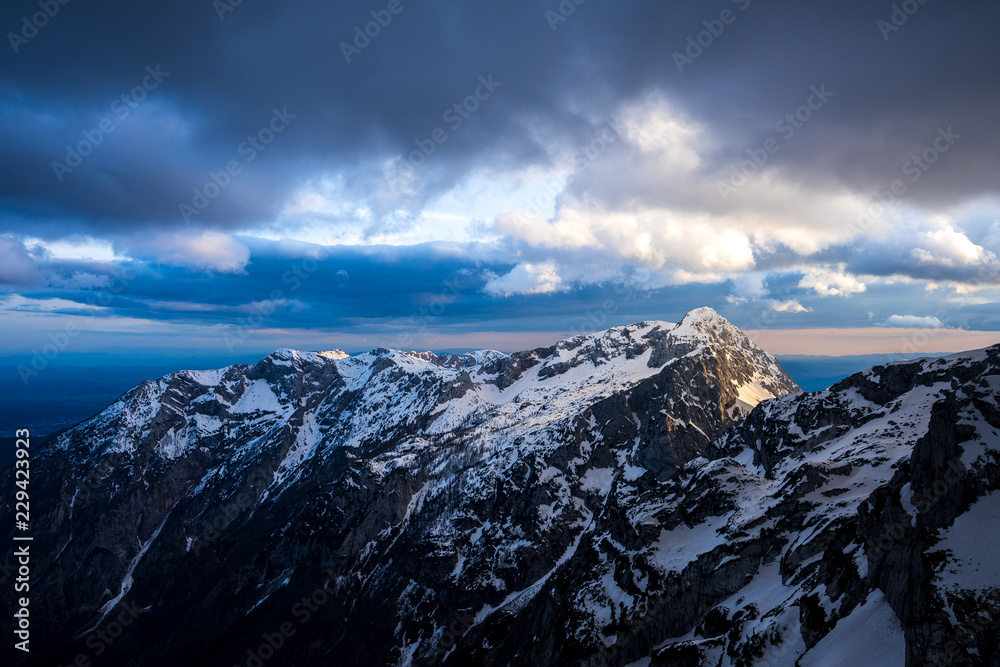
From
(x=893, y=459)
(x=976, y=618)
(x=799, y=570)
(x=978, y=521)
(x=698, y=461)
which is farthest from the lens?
(x=698, y=461)

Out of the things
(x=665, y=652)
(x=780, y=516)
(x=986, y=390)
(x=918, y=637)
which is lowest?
(x=665, y=652)

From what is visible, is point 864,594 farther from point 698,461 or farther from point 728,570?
point 698,461

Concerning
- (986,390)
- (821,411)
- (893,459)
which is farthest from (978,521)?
(821,411)

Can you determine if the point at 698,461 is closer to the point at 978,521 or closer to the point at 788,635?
the point at 788,635

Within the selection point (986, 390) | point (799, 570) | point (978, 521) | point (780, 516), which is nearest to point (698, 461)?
point (780, 516)

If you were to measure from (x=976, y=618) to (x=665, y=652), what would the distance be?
52.0m

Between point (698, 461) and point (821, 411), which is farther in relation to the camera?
point (821, 411)

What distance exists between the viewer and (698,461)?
15538cm

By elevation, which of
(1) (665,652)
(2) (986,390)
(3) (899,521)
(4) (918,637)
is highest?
(2) (986,390)

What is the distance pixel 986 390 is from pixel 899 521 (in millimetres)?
26690

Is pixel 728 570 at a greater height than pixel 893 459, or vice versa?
pixel 893 459

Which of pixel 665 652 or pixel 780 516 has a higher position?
pixel 780 516

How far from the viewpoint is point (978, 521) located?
59781 millimetres

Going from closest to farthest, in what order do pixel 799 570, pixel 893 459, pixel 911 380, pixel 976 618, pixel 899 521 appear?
pixel 976 618
pixel 899 521
pixel 799 570
pixel 893 459
pixel 911 380
